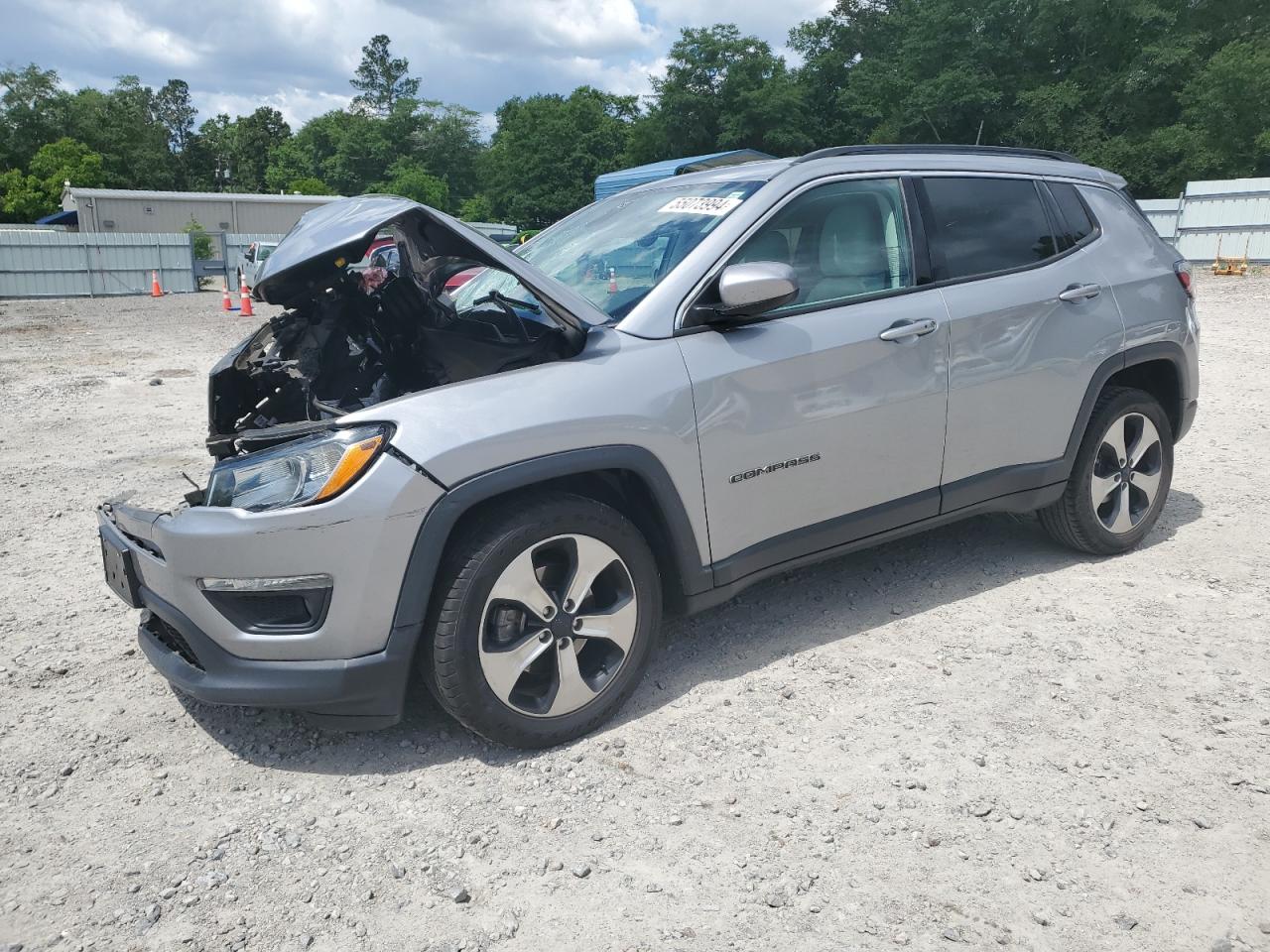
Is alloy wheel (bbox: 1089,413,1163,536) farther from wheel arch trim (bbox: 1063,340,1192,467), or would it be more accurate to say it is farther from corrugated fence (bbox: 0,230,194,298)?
corrugated fence (bbox: 0,230,194,298)

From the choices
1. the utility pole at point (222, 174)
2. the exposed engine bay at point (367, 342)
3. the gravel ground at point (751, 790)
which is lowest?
the gravel ground at point (751, 790)

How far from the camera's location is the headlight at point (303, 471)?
107 inches

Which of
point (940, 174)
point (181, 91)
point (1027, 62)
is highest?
point (181, 91)

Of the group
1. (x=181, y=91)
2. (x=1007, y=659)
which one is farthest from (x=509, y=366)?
(x=181, y=91)

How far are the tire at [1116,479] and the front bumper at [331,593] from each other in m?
3.04

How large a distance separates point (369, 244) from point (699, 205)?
1.30 meters

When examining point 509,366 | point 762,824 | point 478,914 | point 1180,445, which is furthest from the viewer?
point 1180,445

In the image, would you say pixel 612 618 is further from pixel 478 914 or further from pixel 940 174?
pixel 940 174

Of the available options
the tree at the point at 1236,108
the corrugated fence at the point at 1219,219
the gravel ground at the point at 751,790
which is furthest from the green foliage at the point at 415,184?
the gravel ground at the point at 751,790

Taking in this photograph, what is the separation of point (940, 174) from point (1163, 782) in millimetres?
2421

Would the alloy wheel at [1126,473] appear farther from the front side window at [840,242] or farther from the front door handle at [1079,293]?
the front side window at [840,242]

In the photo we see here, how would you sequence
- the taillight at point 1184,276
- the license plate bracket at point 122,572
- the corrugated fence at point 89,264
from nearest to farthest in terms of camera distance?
1. the license plate bracket at point 122,572
2. the taillight at point 1184,276
3. the corrugated fence at point 89,264

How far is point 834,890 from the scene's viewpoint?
247 centimetres

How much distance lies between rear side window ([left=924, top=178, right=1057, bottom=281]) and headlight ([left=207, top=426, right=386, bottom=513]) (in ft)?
7.75
